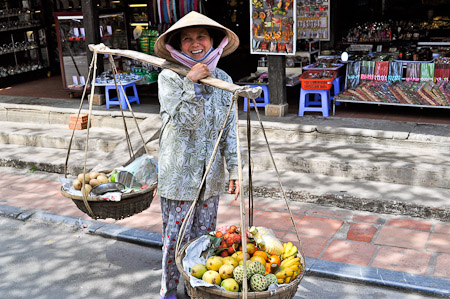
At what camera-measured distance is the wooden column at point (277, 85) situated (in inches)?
287

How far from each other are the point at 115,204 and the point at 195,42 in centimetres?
150

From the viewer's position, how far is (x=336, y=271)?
4.01 meters

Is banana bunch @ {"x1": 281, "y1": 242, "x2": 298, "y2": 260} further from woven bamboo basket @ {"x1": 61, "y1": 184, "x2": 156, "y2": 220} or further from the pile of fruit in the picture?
woven bamboo basket @ {"x1": 61, "y1": 184, "x2": 156, "y2": 220}

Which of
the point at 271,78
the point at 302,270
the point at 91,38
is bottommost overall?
the point at 302,270

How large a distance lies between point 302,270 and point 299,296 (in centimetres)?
85

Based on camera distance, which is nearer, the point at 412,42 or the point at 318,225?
the point at 318,225

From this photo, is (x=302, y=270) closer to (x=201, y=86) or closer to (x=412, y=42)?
(x=201, y=86)

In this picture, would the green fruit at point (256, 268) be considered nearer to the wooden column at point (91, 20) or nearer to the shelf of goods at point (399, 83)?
the shelf of goods at point (399, 83)

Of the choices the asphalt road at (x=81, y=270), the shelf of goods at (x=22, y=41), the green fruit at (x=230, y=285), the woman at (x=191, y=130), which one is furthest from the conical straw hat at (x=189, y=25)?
the shelf of goods at (x=22, y=41)

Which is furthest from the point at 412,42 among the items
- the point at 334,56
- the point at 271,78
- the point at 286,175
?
the point at 286,175

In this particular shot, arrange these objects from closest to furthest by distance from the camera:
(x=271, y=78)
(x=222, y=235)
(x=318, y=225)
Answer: (x=222, y=235), (x=318, y=225), (x=271, y=78)

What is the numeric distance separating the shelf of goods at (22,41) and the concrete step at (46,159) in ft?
14.4

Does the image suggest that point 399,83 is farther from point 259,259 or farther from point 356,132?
point 259,259

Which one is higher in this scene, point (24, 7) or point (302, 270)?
point (24, 7)
